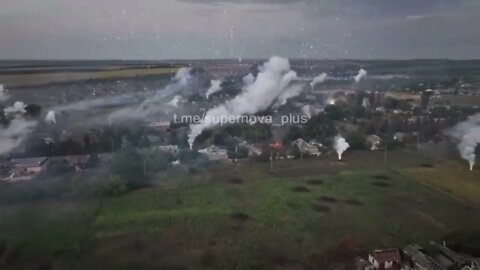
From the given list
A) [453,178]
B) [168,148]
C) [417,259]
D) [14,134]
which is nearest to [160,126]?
[168,148]

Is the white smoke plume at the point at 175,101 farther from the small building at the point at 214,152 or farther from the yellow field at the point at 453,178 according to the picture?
the yellow field at the point at 453,178

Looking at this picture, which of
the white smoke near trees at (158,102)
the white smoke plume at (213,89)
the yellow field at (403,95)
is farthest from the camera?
the yellow field at (403,95)

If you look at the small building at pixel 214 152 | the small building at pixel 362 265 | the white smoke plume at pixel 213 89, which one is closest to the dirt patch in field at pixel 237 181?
the small building at pixel 214 152

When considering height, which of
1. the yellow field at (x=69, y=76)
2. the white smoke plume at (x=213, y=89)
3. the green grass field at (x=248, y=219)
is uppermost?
the yellow field at (x=69, y=76)

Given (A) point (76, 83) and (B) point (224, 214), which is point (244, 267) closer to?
(B) point (224, 214)

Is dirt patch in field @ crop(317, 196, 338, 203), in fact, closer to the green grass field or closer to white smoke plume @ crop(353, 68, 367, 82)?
the green grass field

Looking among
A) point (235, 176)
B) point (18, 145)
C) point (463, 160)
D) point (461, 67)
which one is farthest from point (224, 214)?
point (461, 67)
